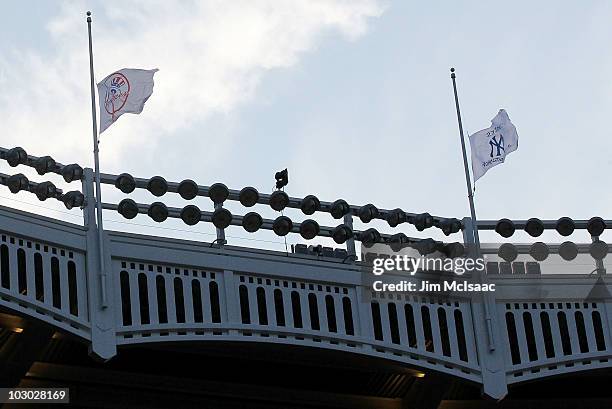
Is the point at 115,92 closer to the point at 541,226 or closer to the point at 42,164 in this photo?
the point at 42,164

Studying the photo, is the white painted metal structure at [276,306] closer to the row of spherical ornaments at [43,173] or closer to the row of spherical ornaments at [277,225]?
the row of spherical ornaments at [43,173]

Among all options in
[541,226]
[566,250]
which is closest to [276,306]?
[541,226]

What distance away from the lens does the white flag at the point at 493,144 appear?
98.0 ft

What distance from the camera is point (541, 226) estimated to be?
29625 mm

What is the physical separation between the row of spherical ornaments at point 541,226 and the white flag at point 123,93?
27.0ft

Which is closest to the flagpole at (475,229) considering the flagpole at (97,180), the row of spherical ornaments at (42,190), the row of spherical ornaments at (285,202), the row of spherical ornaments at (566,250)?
the row of spherical ornaments at (285,202)

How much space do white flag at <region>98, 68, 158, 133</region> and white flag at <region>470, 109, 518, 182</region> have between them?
7627mm

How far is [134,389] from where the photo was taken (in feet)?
92.6

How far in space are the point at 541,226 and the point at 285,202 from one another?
5772 millimetres

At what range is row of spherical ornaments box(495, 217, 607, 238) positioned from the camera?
29484mm

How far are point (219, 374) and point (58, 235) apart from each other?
5948 mm

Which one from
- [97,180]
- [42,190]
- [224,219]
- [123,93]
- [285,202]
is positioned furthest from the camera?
[285,202]

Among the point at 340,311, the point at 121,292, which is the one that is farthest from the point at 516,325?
the point at 121,292

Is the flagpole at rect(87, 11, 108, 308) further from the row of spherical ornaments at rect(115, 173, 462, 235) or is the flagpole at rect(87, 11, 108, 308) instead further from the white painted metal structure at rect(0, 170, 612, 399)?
the row of spherical ornaments at rect(115, 173, 462, 235)
